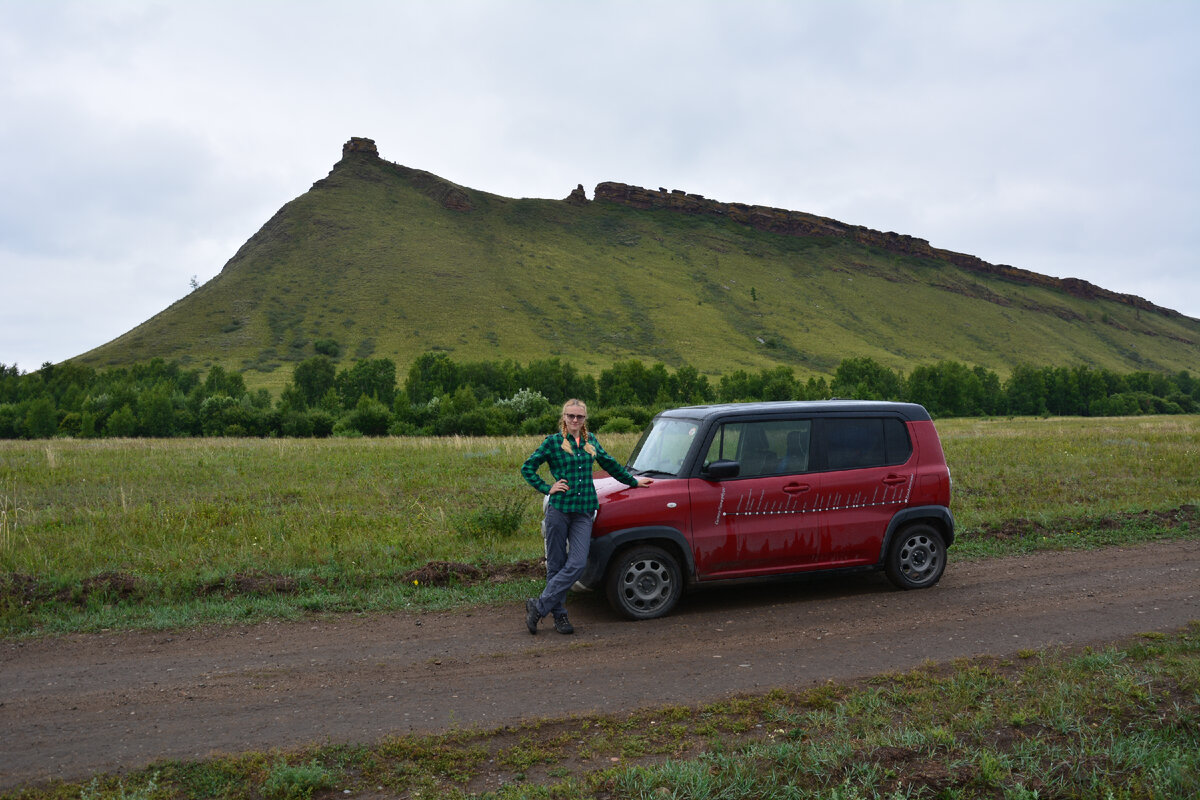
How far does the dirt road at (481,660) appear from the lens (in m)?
4.73

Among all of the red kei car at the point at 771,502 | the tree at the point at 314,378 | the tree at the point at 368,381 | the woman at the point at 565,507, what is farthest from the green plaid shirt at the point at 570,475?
the tree at the point at 314,378

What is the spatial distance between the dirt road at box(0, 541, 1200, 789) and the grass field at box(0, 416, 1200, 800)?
382mm

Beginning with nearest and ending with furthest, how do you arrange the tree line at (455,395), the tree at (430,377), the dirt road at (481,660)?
the dirt road at (481,660)
the tree line at (455,395)
the tree at (430,377)

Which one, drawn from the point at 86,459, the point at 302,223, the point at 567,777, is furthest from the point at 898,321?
the point at 567,777

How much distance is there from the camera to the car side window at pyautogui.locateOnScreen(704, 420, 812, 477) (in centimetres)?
770

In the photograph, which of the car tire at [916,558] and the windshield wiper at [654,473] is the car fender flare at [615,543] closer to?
the windshield wiper at [654,473]

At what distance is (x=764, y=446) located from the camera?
781 cm

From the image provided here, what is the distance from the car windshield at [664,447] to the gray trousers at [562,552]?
1.17 m

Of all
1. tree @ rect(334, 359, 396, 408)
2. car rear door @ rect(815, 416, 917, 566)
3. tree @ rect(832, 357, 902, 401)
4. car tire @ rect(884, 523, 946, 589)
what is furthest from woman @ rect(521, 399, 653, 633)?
tree @ rect(832, 357, 902, 401)

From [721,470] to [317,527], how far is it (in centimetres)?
695

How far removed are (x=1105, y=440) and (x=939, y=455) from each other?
84.3 feet

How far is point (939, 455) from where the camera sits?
27.6 ft

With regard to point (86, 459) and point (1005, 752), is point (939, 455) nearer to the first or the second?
point (1005, 752)

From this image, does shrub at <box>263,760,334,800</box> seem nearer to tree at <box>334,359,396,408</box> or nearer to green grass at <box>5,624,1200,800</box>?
green grass at <box>5,624,1200,800</box>
